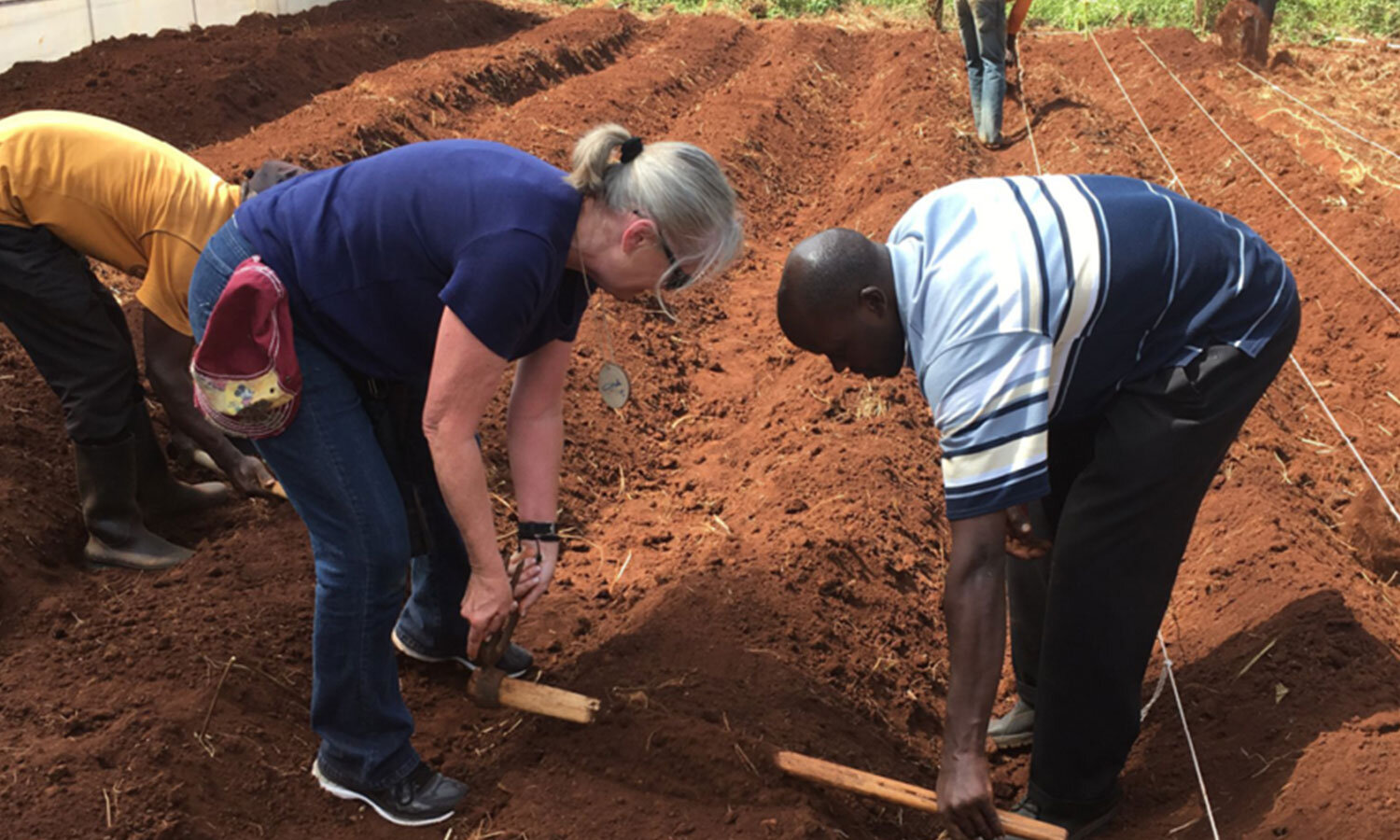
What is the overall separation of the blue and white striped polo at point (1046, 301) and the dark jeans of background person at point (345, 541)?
1.23 metres

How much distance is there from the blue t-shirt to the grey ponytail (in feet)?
0.24

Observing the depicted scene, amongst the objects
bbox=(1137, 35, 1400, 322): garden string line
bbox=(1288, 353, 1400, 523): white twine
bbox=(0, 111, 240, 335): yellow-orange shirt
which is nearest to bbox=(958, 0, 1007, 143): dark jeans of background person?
bbox=(1137, 35, 1400, 322): garden string line

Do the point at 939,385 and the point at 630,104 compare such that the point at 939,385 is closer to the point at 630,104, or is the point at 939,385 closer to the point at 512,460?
the point at 512,460

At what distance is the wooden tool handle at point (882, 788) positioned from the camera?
2.57 meters

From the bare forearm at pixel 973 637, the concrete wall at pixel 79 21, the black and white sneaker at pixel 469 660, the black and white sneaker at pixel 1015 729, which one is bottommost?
the black and white sneaker at pixel 1015 729

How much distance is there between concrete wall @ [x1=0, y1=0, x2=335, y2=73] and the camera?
9.00 m

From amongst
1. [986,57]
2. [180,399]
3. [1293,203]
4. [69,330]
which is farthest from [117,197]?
[986,57]

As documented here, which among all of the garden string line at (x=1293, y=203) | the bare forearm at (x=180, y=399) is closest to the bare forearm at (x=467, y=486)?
the bare forearm at (x=180, y=399)

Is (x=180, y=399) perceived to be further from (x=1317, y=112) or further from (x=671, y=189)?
(x=1317, y=112)

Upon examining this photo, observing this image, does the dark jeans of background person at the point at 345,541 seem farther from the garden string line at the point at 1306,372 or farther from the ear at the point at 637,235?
the garden string line at the point at 1306,372

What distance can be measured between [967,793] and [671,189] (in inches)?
52.4

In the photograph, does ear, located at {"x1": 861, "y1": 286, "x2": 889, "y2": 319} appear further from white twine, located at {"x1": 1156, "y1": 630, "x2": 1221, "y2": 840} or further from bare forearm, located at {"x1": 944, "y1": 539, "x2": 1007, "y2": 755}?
white twine, located at {"x1": 1156, "y1": 630, "x2": 1221, "y2": 840}

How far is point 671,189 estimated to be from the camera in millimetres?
2332

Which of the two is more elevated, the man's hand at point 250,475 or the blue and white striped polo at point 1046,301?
the blue and white striped polo at point 1046,301
